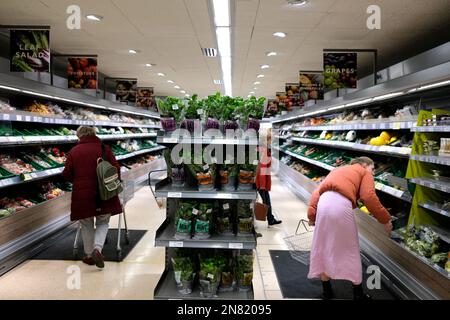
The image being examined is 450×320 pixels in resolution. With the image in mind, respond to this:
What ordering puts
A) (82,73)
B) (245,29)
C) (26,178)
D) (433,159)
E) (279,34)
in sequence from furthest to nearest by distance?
1. (82,73)
2. (279,34)
3. (245,29)
4. (26,178)
5. (433,159)

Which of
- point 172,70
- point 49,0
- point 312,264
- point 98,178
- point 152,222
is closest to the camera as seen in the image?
point 312,264

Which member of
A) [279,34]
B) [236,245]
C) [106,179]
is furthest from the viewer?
[279,34]

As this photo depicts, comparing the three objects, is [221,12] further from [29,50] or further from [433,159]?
[433,159]

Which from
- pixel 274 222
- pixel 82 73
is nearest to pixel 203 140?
pixel 274 222

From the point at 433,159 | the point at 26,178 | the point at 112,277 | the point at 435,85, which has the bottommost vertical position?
the point at 112,277

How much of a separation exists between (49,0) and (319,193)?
4005 millimetres

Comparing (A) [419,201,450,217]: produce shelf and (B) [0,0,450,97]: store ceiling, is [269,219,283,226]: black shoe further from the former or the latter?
(B) [0,0,450,97]: store ceiling

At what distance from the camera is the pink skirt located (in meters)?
3.45

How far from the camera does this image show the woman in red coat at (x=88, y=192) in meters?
4.25

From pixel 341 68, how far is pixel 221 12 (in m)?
2.29

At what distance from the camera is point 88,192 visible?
14.0 ft
